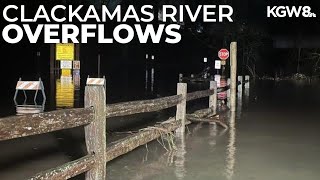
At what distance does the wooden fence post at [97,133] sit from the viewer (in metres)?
5.91

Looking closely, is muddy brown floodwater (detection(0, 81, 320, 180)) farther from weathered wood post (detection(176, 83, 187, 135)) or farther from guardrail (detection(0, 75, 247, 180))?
guardrail (detection(0, 75, 247, 180))

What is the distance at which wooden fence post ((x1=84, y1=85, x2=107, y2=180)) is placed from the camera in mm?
5910

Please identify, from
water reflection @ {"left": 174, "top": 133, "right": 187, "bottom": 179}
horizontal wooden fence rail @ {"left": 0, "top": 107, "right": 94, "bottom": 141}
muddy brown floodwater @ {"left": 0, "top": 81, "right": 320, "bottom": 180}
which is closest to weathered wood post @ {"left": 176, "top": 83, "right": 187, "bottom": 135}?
water reflection @ {"left": 174, "top": 133, "right": 187, "bottom": 179}

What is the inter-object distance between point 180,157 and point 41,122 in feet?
14.2

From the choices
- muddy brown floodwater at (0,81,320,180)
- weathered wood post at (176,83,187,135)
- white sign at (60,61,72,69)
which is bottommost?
muddy brown floodwater at (0,81,320,180)

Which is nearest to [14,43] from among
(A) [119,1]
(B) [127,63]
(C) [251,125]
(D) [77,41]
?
(D) [77,41]

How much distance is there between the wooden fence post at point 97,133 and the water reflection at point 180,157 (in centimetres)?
163

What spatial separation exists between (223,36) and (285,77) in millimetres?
14062

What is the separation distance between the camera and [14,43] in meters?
47.7

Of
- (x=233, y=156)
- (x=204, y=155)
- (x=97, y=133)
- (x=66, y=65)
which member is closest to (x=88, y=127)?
(x=97, y=133)

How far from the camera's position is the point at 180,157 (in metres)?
8.77

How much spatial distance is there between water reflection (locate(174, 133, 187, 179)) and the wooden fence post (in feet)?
5.34

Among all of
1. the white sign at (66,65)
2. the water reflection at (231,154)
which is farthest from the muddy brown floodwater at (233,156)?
the white sign at (66,65)

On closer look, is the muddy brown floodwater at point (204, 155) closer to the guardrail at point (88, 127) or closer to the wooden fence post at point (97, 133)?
the guardrail at point (88, 127)
